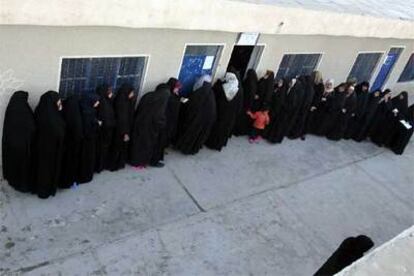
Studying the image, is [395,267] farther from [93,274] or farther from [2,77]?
[2,77]

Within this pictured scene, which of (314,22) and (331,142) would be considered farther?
(331,142)

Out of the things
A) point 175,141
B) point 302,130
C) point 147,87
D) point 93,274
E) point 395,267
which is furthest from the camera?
point 302,130

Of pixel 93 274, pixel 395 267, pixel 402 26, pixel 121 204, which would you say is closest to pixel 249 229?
pixel 121 204

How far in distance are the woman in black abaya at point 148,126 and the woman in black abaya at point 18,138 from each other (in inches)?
60.4

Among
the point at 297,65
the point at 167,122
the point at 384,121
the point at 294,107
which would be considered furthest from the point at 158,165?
the point at 384,121

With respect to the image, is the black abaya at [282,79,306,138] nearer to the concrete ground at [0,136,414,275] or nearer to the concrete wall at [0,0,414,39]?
the concrete ground at [0,136,414,275]

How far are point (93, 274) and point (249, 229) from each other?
7.44 feet

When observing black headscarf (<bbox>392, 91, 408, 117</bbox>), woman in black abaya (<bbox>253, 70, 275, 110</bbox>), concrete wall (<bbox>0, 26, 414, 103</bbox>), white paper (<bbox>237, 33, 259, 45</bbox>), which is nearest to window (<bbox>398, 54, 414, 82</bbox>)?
black headscarf (<bbox>392, 91, 408, 117</bbox>)

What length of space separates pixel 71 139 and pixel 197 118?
213 cm

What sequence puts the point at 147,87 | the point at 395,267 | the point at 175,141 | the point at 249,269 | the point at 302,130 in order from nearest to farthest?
the point at 395,267 → the point at 249,269 → the point at 147,87 → the point at 175,141 → the point at 302,130

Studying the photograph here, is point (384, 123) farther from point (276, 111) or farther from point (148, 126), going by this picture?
point (148, 126)

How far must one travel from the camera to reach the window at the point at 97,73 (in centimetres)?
598

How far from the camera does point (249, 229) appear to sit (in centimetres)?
651

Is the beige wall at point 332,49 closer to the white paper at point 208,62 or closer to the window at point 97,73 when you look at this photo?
the white paper at point 208,62
